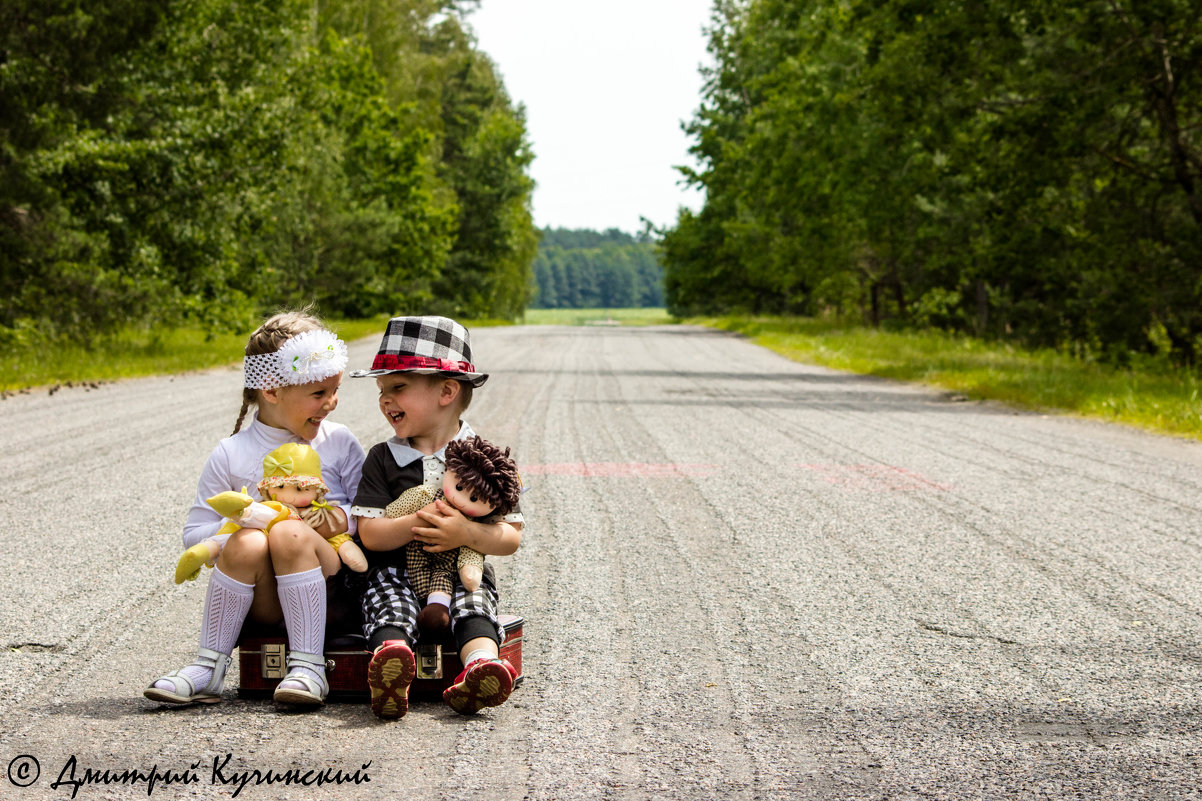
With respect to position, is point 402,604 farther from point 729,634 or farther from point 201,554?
point 729,634

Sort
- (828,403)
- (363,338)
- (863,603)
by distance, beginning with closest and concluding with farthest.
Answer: (863,603)
(828,403)
(363,338)

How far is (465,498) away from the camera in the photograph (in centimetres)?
371

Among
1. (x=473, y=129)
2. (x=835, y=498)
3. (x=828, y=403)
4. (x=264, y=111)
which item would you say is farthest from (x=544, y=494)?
(x=473, y=129)

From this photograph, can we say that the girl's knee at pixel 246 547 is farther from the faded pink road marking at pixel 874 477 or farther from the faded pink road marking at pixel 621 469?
the faded pink road marking at pixel 874 477

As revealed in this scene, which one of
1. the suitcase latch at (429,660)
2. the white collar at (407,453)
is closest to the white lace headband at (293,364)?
the white collar at (407,453)

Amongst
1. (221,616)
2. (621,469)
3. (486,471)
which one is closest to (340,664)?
(221,616)

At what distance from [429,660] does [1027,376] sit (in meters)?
15.3

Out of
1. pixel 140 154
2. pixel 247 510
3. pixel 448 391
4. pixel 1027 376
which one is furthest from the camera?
pixel 140 154

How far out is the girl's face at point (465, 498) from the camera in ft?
12.2

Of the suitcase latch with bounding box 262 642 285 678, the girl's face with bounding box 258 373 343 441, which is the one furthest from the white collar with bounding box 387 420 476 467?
the suitcase latch with bounding box 262 642 285 678

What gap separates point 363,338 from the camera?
103 ft

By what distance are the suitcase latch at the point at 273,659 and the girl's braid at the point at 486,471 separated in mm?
802

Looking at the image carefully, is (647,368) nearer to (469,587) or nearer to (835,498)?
(835,498)

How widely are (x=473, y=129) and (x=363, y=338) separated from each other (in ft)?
121
